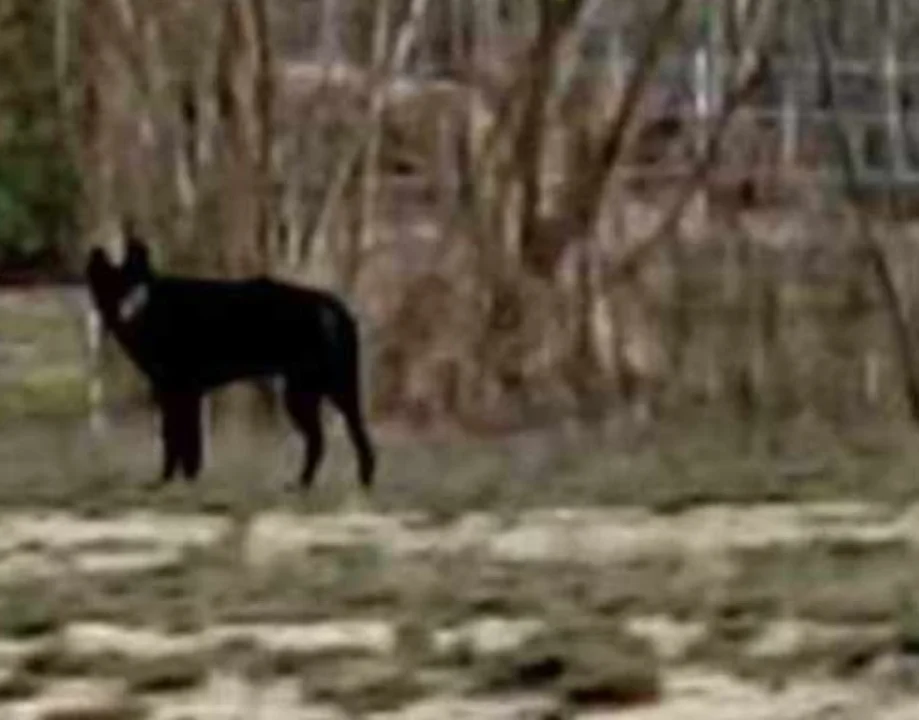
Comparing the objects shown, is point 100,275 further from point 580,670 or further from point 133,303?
point 580,670

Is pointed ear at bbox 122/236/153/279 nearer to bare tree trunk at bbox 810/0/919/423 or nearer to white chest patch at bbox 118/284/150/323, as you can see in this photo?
white chest patch at bbox 118/284/150/323

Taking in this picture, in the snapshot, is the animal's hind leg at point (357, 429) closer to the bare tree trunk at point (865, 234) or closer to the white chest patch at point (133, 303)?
the white chest patch at point (133, 303)

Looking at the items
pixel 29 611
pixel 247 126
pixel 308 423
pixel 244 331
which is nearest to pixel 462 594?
pixel 29 611

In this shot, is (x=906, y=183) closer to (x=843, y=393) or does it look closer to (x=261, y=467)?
(x=843, y=393)

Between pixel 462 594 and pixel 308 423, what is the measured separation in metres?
0.77

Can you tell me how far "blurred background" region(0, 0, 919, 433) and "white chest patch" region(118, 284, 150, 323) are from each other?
207 cm

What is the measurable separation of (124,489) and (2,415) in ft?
8.11

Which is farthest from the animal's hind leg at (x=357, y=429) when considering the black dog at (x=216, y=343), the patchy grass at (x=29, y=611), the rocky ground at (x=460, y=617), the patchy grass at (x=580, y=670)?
the patchy grass at (x=580, y=670)

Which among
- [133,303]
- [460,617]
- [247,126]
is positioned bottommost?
[247,126]

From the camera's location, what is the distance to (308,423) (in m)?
2.52

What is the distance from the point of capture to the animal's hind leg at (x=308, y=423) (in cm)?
254

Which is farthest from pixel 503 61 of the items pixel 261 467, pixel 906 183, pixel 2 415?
pixel 261 467

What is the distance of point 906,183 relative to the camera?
6395 mm

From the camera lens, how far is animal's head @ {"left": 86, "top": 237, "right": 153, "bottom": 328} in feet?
8.45
